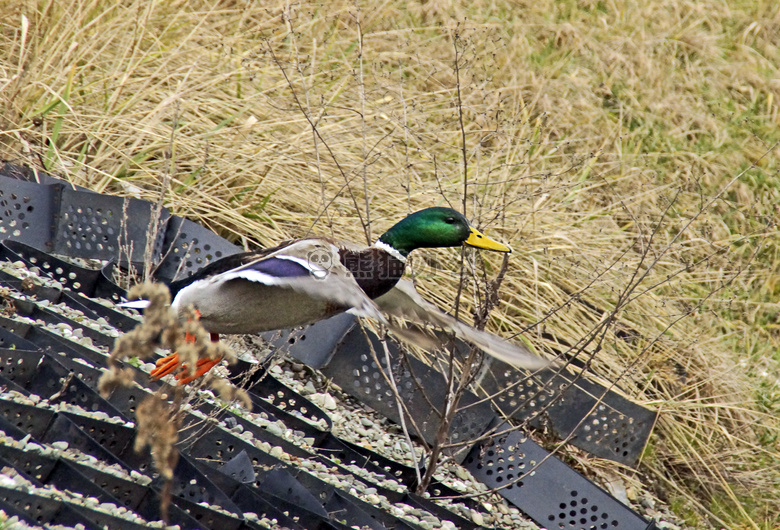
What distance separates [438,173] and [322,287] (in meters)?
1.93

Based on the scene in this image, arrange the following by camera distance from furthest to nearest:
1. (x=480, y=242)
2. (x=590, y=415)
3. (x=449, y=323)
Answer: (x=590, y=415)
(x=480, y=242)
(x=449, y=323)

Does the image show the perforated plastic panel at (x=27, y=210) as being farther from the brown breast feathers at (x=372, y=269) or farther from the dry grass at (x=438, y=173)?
the brown breast feathers at (x=372, y=269)

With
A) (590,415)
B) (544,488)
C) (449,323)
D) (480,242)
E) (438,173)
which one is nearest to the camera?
(449,323)

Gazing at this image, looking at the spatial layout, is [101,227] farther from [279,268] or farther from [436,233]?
[436,233]

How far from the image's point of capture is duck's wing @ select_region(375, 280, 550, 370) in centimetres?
230

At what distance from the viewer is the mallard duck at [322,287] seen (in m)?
2.48

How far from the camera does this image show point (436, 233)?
293cm

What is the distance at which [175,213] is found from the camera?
3916mm

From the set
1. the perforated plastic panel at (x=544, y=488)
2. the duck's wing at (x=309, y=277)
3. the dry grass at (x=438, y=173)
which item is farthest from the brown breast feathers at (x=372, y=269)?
the perforated plastic panel at (x=544, y=488)

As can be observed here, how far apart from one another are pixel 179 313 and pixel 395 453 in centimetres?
122

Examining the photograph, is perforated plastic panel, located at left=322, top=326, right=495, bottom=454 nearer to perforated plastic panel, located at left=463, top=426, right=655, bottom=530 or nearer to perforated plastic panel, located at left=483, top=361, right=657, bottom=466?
perforated plastic panel, located at left=463, top=426, right=655, bottom=530

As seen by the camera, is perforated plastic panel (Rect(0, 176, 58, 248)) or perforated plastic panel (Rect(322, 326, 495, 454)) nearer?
perforated plastic panel (Rect(0, 176, 58, 248))

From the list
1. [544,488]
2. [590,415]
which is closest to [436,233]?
[544,488]

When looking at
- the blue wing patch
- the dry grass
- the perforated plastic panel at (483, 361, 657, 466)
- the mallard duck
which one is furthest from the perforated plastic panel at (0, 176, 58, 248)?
the perforated plastic panel at (483, 361, 657, 466)
